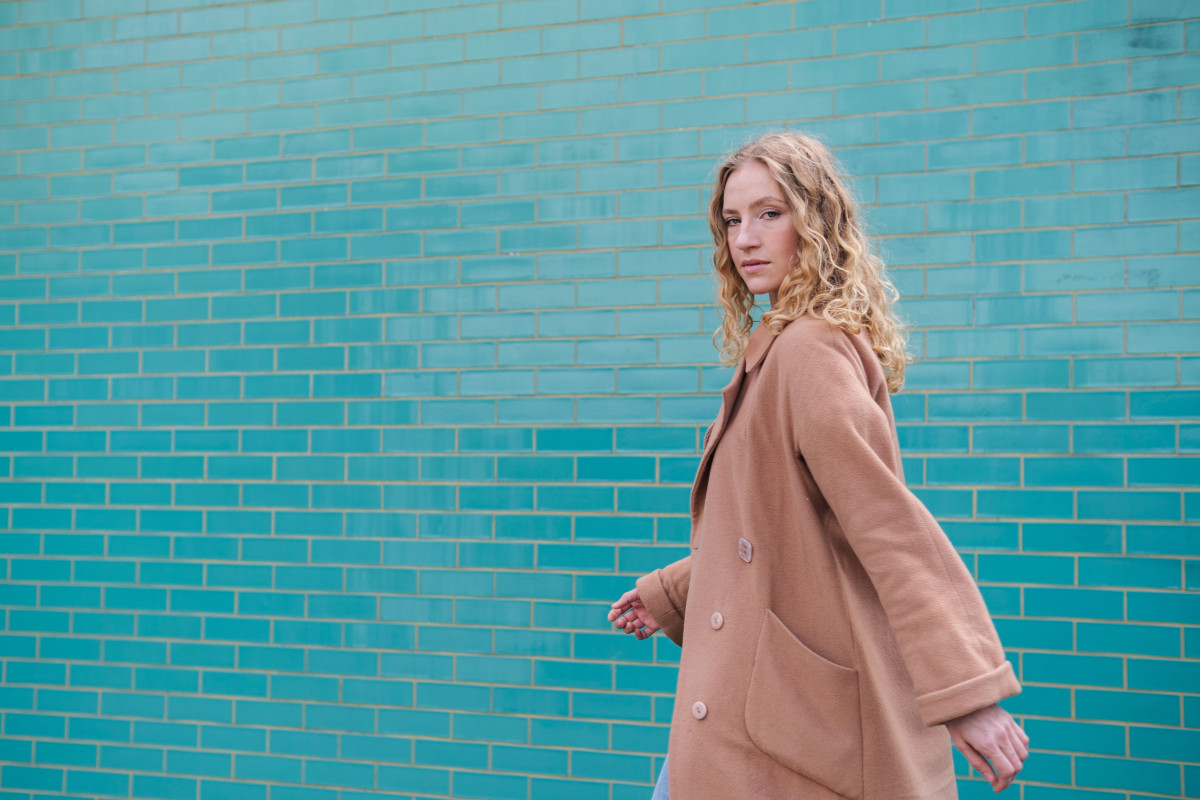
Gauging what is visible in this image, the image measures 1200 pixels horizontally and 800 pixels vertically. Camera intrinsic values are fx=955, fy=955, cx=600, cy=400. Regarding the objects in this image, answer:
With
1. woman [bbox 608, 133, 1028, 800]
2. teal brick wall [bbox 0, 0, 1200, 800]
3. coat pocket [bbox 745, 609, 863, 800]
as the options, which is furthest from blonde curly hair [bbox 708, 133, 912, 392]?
teal brick wall [bbox 0, 0, 1200, 800]

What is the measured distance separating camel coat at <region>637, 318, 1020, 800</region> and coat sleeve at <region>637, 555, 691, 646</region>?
36cm

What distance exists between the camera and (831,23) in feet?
11.6

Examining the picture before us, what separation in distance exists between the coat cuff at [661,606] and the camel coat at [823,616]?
38 centimetres

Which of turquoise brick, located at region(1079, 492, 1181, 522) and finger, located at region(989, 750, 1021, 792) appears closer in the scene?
finger, located at region(989, 750, 1021, 792)

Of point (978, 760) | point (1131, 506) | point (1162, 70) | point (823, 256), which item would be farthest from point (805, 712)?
point (1162, 70)

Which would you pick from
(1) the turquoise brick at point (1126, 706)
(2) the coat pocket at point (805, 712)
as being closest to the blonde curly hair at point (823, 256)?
(2) the coat pocket at point (805, 712)

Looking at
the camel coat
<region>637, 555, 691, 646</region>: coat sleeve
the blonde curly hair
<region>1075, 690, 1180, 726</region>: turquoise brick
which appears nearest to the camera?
the camel coat

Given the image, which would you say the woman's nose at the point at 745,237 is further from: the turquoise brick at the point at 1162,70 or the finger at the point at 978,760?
the turquoise brick at the point at 1162,70

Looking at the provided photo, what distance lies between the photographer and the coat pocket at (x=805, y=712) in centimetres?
170

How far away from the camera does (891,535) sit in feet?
5.38

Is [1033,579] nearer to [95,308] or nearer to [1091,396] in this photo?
[1091,396]

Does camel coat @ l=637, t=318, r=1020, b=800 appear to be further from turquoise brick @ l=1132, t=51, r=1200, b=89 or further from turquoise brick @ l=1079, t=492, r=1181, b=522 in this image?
turquoise brick @ l=1132, t=51, r=1200, b=89

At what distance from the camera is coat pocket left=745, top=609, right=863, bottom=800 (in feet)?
5.58

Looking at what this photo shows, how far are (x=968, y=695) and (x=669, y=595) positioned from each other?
2.93ft
